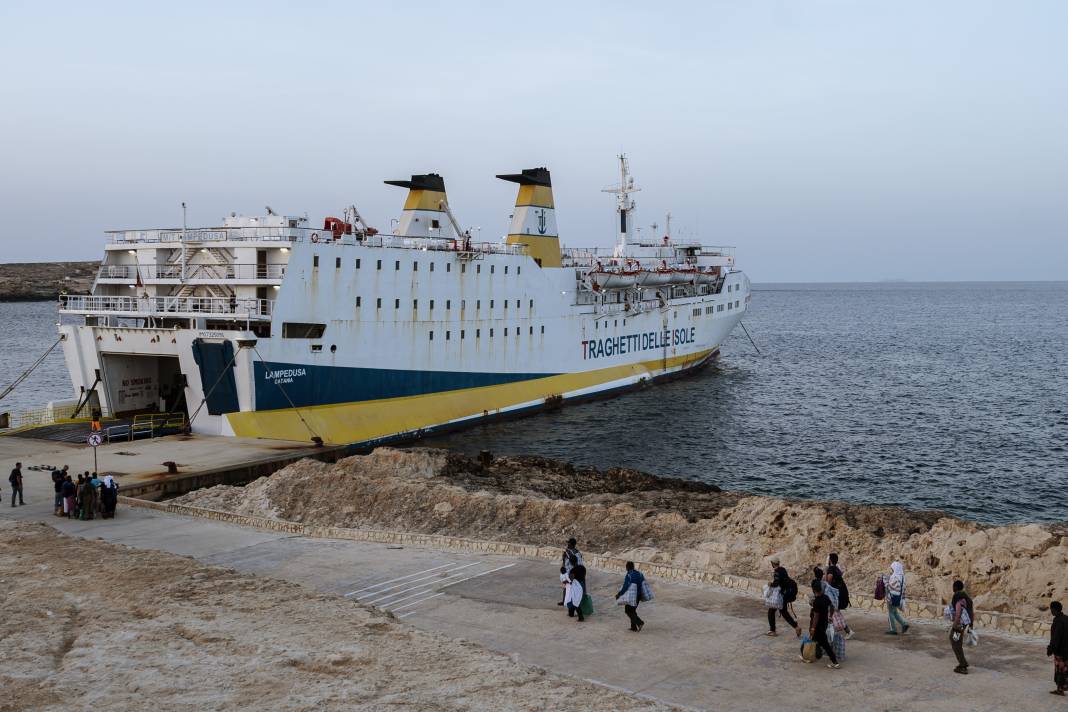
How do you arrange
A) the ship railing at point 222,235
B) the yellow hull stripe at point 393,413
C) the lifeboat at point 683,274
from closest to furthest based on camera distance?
the yellow hull stripe at point 393,413 < the ship railing at point 222,235 < the lifeboat at point 683,274

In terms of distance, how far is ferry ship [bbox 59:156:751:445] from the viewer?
100 ft

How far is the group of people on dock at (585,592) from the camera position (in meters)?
12.3

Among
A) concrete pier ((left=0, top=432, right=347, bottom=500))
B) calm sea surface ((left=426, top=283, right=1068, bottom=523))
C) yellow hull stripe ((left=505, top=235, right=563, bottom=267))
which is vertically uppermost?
yellow hull stripe ((left=505, top=235, right=563, bottom=267))

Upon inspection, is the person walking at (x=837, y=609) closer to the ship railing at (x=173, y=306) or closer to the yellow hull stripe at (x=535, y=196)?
the ship railing at (x=173, y=306)

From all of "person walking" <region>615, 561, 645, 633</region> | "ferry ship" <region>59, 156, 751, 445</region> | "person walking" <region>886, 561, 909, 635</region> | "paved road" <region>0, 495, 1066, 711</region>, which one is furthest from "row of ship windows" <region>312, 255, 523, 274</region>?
"person walking" <region>886, 561, 909, 635</region>

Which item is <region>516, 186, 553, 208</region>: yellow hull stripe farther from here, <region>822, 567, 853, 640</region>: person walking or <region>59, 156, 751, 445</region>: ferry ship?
<region>822, 567, 853, 640</region>: person walking

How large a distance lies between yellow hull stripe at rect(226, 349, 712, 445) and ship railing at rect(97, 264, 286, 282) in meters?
5.02

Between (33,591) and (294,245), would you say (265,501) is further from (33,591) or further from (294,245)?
(294,245)

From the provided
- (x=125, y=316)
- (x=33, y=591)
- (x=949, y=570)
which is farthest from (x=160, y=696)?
(x=125, y=316)

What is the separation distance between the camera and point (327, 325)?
32281 millimetres

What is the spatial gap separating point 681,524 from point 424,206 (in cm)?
2807

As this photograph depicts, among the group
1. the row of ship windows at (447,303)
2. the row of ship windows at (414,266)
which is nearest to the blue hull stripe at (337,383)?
the row of ship windows at (447,303)

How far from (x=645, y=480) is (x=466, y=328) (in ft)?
41.4

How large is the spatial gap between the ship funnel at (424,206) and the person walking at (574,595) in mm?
32503
